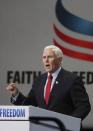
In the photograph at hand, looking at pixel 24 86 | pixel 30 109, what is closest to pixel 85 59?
pixel 24 86

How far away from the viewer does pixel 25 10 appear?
760 centimetres

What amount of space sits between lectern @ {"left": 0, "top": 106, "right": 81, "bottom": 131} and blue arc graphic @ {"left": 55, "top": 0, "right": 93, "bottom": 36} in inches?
156

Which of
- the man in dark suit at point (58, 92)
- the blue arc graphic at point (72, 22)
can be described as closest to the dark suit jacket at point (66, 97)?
the man in dark suit at point (58, 92)

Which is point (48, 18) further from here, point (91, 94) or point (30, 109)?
point (30, 109)

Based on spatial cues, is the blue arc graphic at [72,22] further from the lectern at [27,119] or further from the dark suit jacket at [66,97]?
the lectern at [27,119]

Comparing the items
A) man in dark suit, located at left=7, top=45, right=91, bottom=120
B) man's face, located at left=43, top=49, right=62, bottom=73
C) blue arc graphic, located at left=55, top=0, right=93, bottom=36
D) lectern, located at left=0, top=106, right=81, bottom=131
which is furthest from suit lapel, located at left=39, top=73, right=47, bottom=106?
blue arc graphic, located at left=55, top=0, right=93, bottom=36

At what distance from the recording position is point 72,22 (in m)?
7.64

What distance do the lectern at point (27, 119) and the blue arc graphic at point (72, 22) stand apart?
13.0 feet

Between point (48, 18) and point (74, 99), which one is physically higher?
point (48, 18)

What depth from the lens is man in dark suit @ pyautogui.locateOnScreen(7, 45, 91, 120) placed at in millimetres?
4668

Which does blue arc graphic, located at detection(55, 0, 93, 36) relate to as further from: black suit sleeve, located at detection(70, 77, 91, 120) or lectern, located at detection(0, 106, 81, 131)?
lectern, located at detection(0, 106, 81, 131)

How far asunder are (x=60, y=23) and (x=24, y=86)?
34.0 inches

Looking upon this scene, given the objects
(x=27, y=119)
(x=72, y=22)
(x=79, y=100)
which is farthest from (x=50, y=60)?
(x=72, y=22)

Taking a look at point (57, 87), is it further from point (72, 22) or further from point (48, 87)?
point (72, 22)
